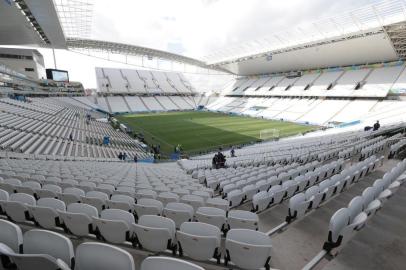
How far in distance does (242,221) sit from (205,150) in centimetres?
2387

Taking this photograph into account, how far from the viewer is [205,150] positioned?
28062 mm

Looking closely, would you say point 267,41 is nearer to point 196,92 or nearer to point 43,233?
point 196,92

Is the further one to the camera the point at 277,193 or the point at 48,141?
the point at 48,141

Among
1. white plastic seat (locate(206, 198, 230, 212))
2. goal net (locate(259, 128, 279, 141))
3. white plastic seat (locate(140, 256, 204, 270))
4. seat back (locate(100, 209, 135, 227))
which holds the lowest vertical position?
goal net (locate(259, 128, 279, 141))

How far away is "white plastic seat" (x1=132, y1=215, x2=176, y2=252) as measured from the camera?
131 inches

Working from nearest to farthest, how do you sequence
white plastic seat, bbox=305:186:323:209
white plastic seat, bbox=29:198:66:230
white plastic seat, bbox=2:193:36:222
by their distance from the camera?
white plastic seat, bbox=29:198:66:230 < white plastic seat, bbox=2:193:36:222 < white plastic seat, bbox=305:186:323:209

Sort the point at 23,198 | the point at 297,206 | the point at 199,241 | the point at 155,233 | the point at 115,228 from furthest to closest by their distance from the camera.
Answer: the point at 297,206, the point at 23,198, the point at 115,228, the point at 155,233, the point at 199,241

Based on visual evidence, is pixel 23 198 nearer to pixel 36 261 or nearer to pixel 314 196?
pixel 36 261

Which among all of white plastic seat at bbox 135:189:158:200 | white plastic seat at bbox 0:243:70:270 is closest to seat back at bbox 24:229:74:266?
white plastic seat at bbox 0:243:70:270

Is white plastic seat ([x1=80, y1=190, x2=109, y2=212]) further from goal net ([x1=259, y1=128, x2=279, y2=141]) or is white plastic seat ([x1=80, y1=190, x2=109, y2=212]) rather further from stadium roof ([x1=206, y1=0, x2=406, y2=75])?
stadium roof ([x1=206, y1=0, x2=406, y2=75])

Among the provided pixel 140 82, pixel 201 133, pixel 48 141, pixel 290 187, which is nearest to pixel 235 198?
pixel 290 187

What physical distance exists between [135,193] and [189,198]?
1529 millimetres

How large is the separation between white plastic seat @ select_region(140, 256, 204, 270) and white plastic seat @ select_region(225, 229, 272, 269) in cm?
119

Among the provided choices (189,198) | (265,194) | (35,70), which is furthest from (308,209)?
A: (35,70)
